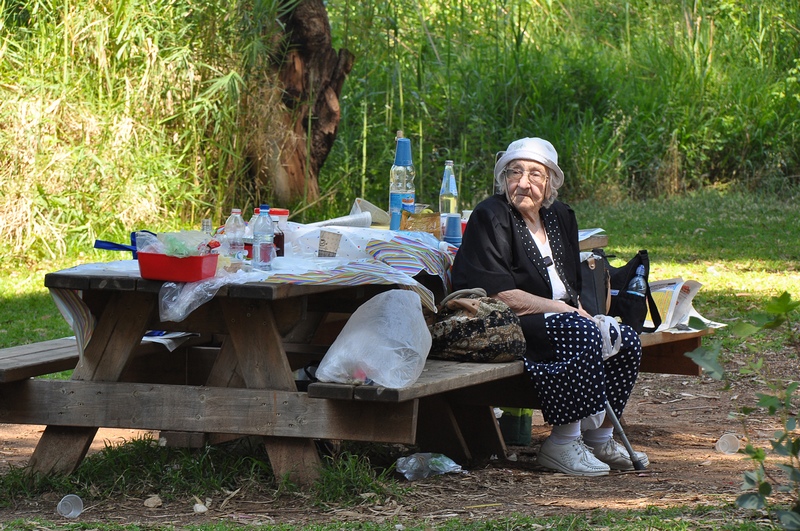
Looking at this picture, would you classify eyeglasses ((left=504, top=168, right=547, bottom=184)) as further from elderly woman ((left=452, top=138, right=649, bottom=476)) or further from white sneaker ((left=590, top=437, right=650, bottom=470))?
white sneaker ((left=590, top=437, right=650, bottom=470))

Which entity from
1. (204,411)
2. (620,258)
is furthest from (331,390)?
(620,258)

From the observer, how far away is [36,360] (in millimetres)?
4574

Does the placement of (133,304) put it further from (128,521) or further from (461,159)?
(461,159)

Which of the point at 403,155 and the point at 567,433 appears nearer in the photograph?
the point at 567,433

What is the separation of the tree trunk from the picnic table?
258 inches

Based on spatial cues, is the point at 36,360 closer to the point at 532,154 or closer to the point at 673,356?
the point at 532,154

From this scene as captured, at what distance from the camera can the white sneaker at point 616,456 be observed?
16.3 feet

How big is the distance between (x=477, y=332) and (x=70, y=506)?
164cm

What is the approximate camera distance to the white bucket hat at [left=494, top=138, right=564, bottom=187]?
506 cm

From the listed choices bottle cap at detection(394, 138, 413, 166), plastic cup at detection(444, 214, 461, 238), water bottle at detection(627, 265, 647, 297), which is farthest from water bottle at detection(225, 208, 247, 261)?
water bottle at detection(627, 265, 647, 297)

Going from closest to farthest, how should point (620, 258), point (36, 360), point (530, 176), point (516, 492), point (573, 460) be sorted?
point (516, 492)
point (36, 360)
point (573, 460)
point (530, 176)
point (620, 258)

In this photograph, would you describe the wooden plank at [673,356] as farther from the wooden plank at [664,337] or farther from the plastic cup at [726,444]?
the plastic cup at [726,444]

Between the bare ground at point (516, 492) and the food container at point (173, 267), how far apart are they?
0.83 metres

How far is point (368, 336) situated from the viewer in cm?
424
